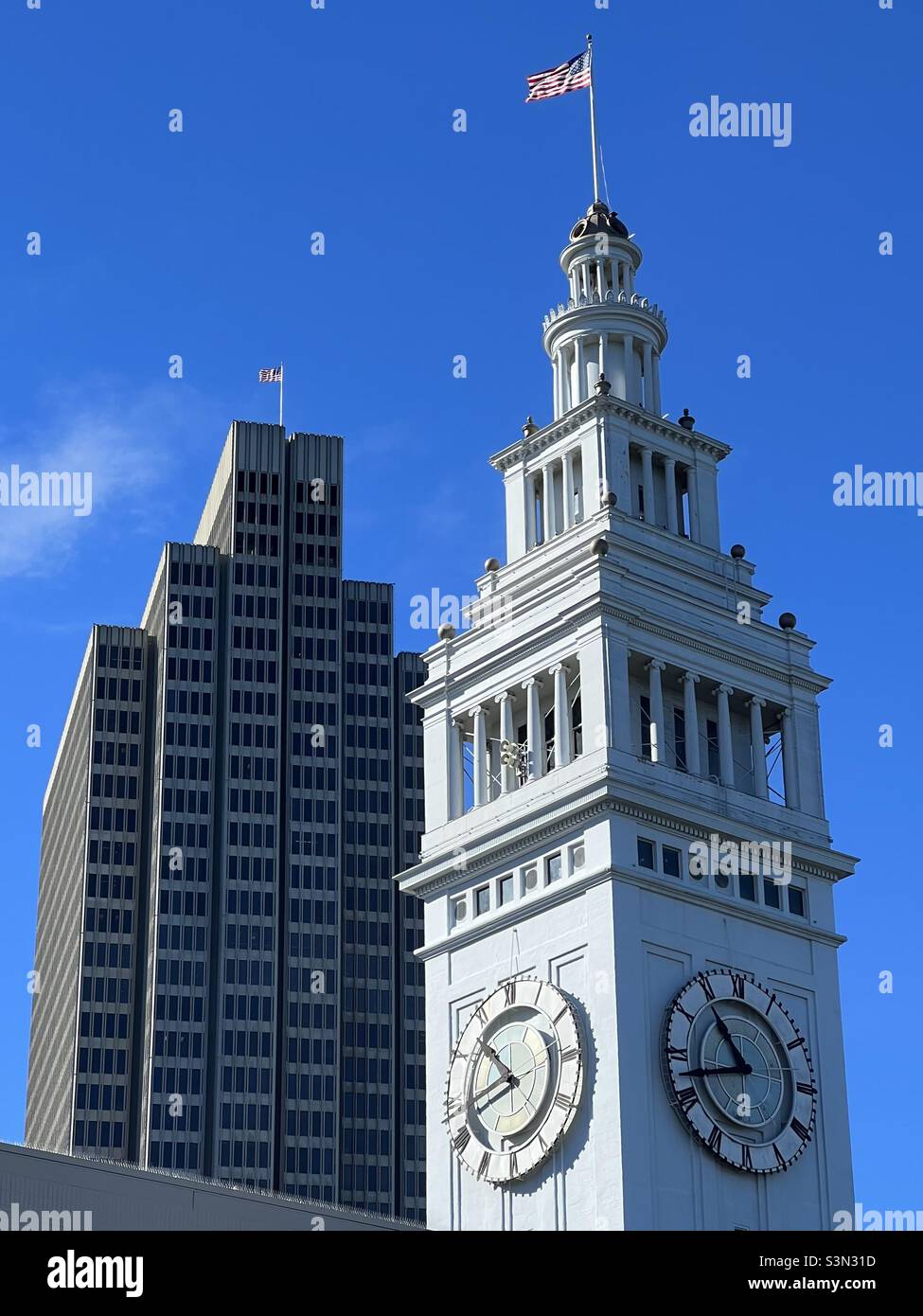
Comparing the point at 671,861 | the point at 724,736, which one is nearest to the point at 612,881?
the point at 671,861

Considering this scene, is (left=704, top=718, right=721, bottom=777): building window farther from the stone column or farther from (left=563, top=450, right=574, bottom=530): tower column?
the stone column

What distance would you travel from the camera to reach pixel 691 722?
84.4m

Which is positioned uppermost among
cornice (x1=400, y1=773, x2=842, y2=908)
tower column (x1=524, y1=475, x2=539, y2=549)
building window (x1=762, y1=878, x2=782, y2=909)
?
tower column (x1=524, y1=475, x2=539, y2=549)

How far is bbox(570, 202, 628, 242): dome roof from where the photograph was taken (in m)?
98.4

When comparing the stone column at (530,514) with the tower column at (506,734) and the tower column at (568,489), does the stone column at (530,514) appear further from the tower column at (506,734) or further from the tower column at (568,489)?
the tower column at (506,734)

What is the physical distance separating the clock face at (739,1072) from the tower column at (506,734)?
10402 millimetres

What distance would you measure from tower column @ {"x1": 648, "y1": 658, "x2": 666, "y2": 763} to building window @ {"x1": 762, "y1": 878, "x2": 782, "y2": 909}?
5.68m

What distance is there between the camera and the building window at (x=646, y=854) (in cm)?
8038

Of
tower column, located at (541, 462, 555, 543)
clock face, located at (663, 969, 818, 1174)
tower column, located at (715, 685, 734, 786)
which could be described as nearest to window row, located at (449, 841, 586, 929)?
clock face, located at (663, 969, 818, 1174)

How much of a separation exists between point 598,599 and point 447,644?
29.0 feet

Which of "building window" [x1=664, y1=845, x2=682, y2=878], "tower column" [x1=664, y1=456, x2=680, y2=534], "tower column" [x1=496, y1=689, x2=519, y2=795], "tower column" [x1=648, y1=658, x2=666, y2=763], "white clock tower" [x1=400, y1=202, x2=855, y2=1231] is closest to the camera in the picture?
"white clock tower" [x1=400, y1=202, x2=855, y2=1231]

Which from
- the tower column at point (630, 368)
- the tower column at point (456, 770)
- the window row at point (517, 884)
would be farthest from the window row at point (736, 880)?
the tower column at point (630, 368)

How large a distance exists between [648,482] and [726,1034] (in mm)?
22654
